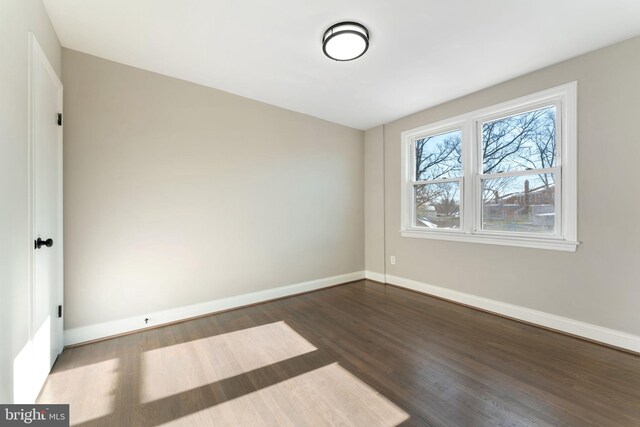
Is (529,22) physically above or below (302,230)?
above

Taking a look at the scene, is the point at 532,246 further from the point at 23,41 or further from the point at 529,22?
the point at 23,41

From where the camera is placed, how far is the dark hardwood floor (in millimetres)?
1556

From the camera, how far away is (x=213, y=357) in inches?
85.7

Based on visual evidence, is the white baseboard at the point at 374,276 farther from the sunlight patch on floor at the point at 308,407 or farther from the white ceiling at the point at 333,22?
the white ceiling at the point at 333,22

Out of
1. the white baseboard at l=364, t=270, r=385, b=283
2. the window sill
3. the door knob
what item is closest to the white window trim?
the window sill

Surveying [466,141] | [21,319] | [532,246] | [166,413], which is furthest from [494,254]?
[21,319]

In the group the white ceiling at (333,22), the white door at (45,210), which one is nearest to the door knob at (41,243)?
the white door at (45,210)

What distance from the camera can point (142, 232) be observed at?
8.81ft

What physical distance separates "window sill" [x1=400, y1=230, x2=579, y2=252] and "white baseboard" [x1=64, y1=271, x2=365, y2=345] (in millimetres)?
1528

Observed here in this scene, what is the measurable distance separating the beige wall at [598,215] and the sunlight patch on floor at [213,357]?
2357mm

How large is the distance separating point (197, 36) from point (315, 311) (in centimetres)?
294

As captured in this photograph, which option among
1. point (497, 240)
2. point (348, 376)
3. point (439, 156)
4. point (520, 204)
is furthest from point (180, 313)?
point (520, 204)

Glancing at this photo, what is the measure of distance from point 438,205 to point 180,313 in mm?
3441

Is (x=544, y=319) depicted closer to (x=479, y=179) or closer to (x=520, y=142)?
(x=479, y=179)
